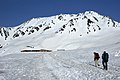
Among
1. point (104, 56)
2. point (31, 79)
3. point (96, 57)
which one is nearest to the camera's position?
point (31, 79)

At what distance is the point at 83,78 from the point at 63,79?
1.59 meters

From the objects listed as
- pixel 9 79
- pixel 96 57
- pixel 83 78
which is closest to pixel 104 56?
pixel 96 57

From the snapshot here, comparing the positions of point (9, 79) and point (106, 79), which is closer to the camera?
point (106, 79)

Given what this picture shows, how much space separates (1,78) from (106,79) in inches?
324

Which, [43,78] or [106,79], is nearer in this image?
[106,79]

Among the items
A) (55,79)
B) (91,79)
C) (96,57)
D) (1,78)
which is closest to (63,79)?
(55,79)

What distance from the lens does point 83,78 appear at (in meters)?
22.3

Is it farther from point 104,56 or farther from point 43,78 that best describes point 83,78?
point 104,56

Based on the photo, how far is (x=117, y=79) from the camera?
2103cm

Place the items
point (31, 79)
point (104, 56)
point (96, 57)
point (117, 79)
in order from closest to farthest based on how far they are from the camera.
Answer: point (117, 79)
point (31, 79)
point (104, 56)
point (96, 57)

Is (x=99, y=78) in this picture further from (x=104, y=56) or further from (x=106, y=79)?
(x=104, y=56)

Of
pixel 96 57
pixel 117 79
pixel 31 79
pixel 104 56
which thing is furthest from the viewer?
pixel 96 57

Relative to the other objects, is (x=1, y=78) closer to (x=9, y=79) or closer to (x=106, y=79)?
(x=9, y=79)

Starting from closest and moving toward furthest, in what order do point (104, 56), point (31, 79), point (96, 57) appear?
point (31, 79) → point (104, 56) → point (96, 57)
